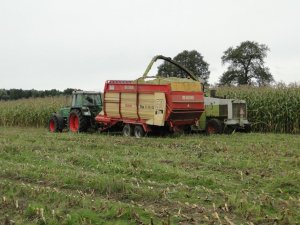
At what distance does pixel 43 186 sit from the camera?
7.20 meters

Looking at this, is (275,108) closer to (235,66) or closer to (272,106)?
(272,106)

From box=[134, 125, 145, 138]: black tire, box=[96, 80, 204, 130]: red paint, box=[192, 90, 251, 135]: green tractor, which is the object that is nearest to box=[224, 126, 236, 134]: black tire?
box=[192, 90, 251, 135]: green tractor

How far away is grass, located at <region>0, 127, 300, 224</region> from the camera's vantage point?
5.49m

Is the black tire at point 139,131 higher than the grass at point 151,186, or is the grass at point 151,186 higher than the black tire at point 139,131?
the black tire at point 139,131

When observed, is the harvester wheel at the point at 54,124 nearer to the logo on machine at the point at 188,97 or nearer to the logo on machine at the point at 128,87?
the logo on machine at the point at 128,87

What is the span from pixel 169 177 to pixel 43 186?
6.69ft

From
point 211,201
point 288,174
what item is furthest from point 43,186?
point 288,174

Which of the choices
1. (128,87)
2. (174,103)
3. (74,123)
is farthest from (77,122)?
(174,103)

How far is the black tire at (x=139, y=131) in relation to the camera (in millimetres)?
15398

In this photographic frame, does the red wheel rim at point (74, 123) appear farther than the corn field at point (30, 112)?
No

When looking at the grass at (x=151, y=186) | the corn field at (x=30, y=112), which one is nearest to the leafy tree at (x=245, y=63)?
the corn field at (x=30, y=112)

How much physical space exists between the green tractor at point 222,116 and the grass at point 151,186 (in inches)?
194

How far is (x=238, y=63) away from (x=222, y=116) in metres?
37.7

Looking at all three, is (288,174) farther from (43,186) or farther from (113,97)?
(113,97)
